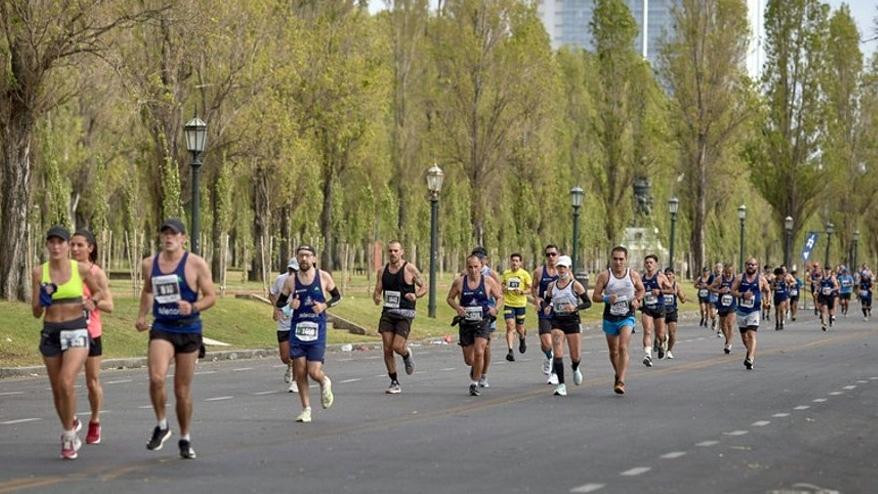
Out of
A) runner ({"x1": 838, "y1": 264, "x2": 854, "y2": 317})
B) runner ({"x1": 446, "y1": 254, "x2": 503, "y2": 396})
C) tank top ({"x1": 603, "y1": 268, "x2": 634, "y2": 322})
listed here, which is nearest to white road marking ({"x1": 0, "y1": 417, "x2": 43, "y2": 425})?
runner ({"x1": 446, "y1": 254, "x2": 503, "y2": 396})

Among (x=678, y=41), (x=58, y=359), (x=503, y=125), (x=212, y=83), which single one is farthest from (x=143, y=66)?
(x=678, y=41)

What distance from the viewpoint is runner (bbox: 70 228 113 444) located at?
14602 millimetres

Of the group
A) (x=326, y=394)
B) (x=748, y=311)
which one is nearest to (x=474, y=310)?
(x=326, y=394)

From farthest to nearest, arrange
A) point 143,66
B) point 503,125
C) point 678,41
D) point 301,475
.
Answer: point 678,41 → point 503,125 → point 143,66 → point 301,475

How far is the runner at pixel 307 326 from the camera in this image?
17516mm

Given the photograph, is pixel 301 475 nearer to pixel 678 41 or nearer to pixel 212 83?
pixel 212 83

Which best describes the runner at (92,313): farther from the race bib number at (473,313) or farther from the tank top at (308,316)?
the race bib number at (473,313)

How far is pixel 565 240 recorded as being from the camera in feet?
263

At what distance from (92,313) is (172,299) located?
71.3 inches

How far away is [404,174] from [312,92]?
2375 cm

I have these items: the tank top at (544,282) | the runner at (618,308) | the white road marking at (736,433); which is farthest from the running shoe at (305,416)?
the tank top at (544,282)

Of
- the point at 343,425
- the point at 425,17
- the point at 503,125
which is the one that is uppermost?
the point at 425,17

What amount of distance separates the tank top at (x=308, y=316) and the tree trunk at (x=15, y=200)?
16815 mm

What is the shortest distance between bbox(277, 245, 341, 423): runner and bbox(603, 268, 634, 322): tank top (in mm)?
4969
